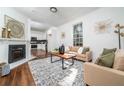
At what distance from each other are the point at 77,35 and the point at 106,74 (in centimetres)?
405

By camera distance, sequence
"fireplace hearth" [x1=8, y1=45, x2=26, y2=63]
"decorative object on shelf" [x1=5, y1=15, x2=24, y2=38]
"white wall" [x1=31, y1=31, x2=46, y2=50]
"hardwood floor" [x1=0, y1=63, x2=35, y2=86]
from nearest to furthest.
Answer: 1. "hardwood floor" [x1=0, y1=63, x2=35, y2=86]
2. "decorative object on shelf" [x1=5, y1=15, x2=24, y2=38]
3. "fireplace hearth" [x1=8, y1=45, x2=26, y2=63]
4. "white wall" [x1=31, y1=31, x2=46, y2=50]

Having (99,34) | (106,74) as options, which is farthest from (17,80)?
(99,34)

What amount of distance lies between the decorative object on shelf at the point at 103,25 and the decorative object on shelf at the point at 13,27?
11.1 ft

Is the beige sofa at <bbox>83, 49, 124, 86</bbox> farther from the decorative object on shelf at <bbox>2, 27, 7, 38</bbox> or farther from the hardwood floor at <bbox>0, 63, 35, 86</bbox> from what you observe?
the decorative object on shelf at <bbox>2, 27, 7, 38</bbox>

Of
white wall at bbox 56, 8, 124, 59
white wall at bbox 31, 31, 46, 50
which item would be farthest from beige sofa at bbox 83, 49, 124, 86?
white wall at bbox 31, 31, 46, 50

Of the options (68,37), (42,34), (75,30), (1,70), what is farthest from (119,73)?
(42,34)

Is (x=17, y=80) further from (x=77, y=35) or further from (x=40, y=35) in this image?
(x=40, y=35)

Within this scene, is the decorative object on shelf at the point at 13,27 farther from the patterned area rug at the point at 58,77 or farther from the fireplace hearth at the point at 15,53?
the patterned area rug at the point at 58,77

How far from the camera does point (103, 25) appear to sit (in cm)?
350

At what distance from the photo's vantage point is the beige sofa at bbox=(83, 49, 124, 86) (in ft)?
3.75

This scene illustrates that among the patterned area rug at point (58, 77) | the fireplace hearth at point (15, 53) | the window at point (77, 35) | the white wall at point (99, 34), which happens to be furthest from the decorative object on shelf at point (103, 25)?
the fireplace hearth at point (15, 53)

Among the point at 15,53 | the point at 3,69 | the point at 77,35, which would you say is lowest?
the point at 3,69

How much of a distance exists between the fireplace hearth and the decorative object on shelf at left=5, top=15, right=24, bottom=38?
1.45ft
